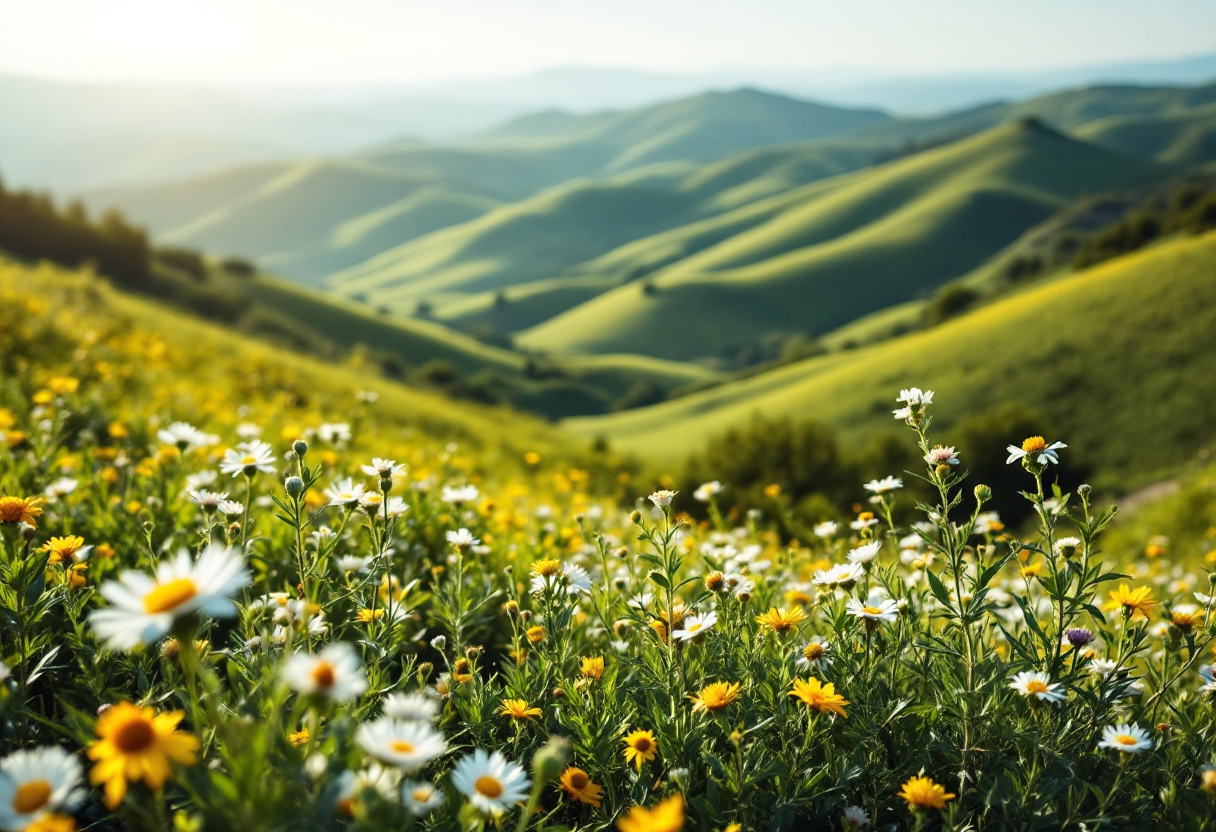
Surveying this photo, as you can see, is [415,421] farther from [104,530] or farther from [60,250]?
[60,250]

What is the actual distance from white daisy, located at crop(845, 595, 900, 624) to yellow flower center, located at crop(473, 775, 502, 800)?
131cm

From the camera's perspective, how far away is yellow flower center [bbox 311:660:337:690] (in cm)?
130

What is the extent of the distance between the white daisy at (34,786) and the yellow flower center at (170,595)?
27cm

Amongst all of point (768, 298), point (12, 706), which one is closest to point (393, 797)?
point (12, 706)

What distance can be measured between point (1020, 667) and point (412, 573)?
9.48 feet

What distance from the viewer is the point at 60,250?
4466 cm

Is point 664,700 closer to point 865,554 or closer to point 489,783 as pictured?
point 865,554

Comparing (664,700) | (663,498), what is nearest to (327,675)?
(663,498)

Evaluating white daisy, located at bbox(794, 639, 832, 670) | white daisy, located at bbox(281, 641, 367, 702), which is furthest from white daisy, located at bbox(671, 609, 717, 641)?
white daisy, located at bbox(281, 641, 367, 702)

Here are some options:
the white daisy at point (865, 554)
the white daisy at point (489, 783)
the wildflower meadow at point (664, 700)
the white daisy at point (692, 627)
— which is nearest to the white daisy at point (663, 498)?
the wildflower meadow at point (664, 700)

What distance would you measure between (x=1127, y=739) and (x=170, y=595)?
8.20 ft

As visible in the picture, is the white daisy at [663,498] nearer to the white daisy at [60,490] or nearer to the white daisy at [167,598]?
the white daisy at [167,598]

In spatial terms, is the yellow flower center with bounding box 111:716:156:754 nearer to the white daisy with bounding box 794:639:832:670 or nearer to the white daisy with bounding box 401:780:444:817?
the white daisy with bounding box 401:780:444:817

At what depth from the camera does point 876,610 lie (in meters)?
2.58
